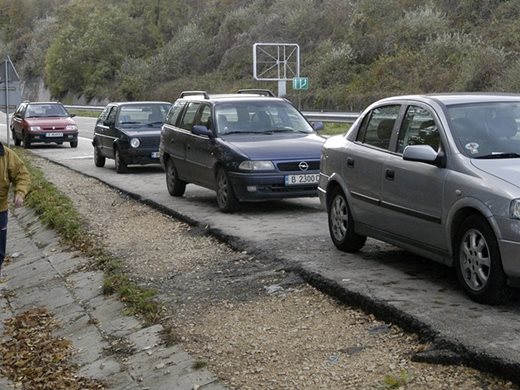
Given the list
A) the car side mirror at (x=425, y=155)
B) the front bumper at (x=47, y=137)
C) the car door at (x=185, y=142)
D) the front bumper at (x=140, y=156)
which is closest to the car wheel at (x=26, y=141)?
the front bumper at (x=47, y=137)

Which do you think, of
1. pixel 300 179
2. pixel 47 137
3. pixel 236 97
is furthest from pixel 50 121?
pixel 300 179

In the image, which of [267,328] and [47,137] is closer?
[267,328]

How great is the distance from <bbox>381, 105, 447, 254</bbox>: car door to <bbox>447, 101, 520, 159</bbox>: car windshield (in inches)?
7.7

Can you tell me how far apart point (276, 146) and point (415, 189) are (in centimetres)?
522

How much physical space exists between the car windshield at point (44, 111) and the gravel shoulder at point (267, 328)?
72.0 ft

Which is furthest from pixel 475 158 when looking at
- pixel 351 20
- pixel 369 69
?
pixel 351 20

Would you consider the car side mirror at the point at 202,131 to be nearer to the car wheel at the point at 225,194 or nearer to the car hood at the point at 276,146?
the car hood at the point at 276,146

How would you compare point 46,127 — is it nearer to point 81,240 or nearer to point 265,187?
point 81,240

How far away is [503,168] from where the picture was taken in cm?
690

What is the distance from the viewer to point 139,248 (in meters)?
10.9

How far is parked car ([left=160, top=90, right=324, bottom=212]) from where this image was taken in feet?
40.6

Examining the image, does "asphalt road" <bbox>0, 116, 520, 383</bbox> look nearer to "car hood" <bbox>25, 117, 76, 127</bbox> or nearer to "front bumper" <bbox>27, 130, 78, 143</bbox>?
"front bumper" <bbox>27, 130, 78, 143</bbox>

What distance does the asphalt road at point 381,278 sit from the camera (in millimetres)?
5734

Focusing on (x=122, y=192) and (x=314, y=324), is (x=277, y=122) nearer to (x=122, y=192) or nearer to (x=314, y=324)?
(x=122, y=192)
